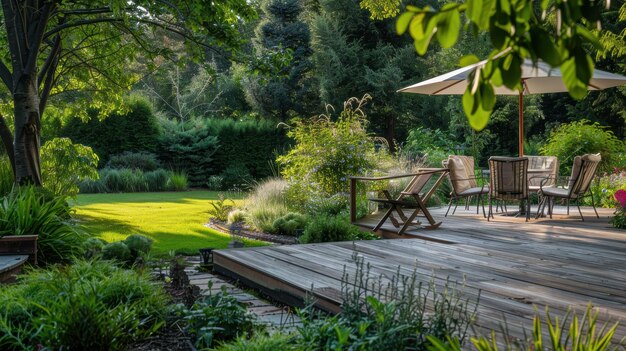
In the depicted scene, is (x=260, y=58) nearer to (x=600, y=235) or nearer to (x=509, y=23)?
(x=600, y=235)

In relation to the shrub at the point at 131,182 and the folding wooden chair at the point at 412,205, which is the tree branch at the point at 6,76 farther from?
the shrub at the point at 131,182

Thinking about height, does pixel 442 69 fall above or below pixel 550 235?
above

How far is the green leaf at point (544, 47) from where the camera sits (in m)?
1.08

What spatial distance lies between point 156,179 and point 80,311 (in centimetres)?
1507

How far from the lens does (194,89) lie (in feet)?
84.9

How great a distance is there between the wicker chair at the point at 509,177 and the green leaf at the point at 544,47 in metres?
6.15

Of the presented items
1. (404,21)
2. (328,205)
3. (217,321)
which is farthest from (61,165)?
(404,21)

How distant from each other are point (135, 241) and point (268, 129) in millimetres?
15449

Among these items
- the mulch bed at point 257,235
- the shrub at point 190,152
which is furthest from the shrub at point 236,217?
the shrub at point 190,152

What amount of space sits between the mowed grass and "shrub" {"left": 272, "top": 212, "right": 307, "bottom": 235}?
0.40 metres

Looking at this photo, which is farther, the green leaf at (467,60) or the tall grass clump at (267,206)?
the tall grass clump at (267,206)

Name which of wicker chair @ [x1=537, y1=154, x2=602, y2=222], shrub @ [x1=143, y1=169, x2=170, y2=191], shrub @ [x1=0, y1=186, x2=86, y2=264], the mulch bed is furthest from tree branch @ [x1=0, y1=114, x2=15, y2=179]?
shrub @ [x1=143, y1=169, x2=170, y2=191]

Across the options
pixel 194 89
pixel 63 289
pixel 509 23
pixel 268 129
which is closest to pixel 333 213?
pixel 63 289

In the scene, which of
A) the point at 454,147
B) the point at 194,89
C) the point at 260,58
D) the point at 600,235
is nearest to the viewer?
the point at 600,235
